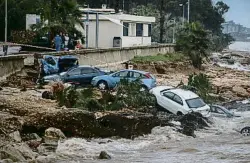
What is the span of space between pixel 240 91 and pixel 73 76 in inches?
490

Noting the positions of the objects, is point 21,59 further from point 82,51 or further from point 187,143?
point 187,143

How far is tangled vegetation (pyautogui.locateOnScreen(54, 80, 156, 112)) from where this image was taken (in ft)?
82.2

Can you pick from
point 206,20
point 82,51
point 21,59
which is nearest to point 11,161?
point 21,59

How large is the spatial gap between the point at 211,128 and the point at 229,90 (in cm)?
1424

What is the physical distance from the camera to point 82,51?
3838cm

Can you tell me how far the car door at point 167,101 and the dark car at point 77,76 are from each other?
6311mm

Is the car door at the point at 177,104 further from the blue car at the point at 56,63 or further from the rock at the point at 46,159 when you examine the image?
the rock at the point at 46,159

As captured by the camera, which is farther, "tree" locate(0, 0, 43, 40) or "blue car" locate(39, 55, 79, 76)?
"tree" locate(0, 0, 43, 40)

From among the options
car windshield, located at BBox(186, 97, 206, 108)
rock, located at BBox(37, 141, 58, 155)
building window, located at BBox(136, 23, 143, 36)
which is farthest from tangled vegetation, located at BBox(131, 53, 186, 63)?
rock, located at BBox(37, 141, 58, 155)

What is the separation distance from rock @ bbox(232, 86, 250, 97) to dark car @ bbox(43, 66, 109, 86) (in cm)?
1014

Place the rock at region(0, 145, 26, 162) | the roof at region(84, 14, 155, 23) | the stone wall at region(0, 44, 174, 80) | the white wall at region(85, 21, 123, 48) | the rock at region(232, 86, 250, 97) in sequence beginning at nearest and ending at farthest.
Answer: the rock at region(0, 145, 26, 162) < the stone wall at region(0, 44, 174, 80) < the rock at region(232, 86, 250, 97) < the roof at region(84, 14, 155, 23) < the white wall at region(85, 21, 123, 48)

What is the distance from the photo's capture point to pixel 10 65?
101 ft

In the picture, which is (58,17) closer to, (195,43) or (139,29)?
(195,43)

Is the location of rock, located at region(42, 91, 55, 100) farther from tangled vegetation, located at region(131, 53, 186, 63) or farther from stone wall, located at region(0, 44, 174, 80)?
tangled vegetation, located at region(131, 53, 186, 63)
